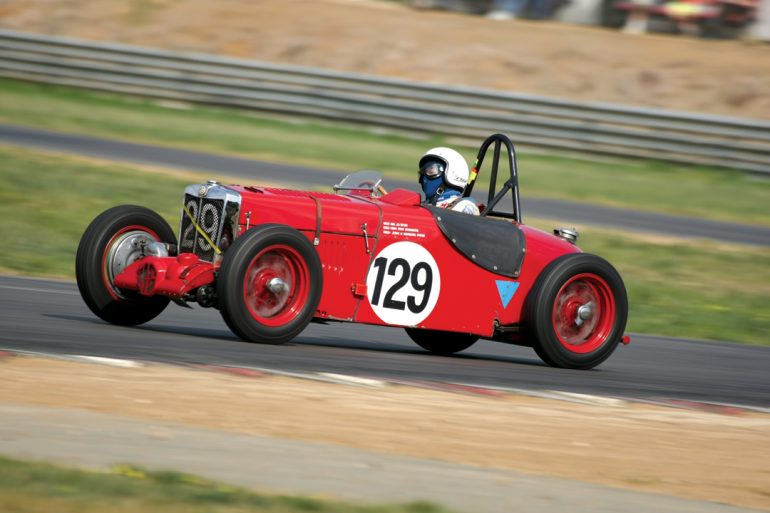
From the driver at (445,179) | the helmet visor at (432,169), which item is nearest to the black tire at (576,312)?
the driver at (445,179)

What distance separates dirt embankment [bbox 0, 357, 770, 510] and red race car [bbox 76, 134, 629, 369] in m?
0.98

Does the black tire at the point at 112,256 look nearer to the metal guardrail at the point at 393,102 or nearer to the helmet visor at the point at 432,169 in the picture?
the helmet visor at the point at 432,169

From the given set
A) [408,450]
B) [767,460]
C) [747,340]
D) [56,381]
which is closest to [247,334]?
[56,381]

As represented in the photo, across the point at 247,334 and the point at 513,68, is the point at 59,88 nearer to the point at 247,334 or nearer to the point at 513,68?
the point at 513,68

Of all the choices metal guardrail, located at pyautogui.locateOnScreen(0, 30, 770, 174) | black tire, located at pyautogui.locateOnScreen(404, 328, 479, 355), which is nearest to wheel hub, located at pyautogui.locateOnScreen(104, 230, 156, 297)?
black tire, located at pyautogui.locateOnScreen(404, 328, 479, 355)

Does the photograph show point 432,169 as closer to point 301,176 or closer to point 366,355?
point 366,355

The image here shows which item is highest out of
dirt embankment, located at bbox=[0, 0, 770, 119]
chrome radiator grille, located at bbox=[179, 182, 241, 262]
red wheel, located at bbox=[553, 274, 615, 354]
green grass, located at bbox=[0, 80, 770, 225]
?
dirt embankment, located at bbox=[0, 0, 770, 119]

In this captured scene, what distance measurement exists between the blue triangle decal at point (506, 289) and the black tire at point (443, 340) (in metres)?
0.77

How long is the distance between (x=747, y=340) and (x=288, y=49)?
17.3 m

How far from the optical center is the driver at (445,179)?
29.7 feet

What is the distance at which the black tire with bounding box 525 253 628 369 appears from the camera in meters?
8.88

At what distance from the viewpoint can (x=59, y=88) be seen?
2350 cm

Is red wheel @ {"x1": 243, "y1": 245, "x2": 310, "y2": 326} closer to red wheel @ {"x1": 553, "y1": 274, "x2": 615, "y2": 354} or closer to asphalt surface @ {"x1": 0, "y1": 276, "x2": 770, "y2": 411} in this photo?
asphalt surface @ {"x1": 0, "y1": 276, "x2": 770, "y2": 411}

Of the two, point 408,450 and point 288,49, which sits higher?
point 288,49
